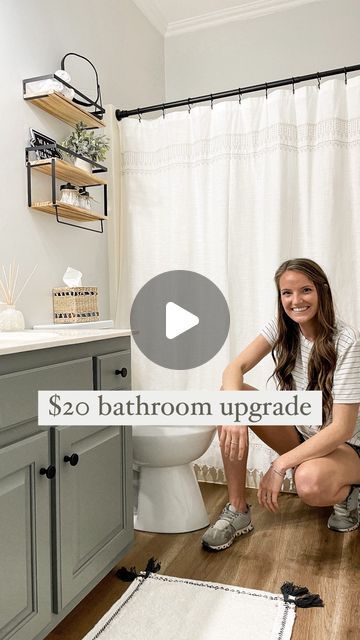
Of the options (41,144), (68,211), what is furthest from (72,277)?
(41,144)

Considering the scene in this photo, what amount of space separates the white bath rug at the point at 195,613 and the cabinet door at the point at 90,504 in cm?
14

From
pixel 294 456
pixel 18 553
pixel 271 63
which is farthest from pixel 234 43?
pixel 18 553

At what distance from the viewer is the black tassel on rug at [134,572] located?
1.65 meters

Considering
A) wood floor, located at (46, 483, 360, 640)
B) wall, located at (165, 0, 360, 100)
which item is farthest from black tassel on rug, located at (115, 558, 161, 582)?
wall, located at (165, 0, 360, 100)

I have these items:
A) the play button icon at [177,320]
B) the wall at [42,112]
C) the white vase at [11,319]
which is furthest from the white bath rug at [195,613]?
the play button icon at [177,320]

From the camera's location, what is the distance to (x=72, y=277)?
6.98ft

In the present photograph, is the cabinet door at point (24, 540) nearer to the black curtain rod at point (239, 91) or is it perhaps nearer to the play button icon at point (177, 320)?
the play button icon at point (177, 320)

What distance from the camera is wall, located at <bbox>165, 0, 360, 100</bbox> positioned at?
281 centimetres

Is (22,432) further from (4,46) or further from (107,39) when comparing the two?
(107,39)

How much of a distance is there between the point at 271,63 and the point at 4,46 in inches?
67.2

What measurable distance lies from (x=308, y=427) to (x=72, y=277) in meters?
1.15

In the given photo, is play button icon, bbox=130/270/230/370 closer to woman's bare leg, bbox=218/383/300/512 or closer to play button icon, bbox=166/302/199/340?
play button icon, bbox=166/302/199/340

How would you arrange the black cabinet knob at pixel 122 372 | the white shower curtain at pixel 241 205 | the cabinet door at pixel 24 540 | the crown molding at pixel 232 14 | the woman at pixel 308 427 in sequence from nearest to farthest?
the cabinet door at pixel 24 540 → the black cabinet knob at pixel 122 372 → the woman at pixel 308 427 → the white shower curtain at pixel 241 205 → the crown molding at pixel 232 14

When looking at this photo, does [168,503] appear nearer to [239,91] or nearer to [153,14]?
[239,91]
